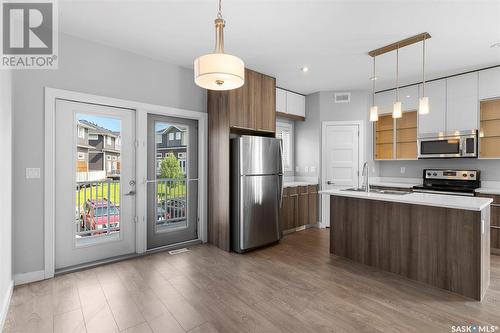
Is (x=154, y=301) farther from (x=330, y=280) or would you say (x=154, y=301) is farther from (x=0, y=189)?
(x=330, y=280)

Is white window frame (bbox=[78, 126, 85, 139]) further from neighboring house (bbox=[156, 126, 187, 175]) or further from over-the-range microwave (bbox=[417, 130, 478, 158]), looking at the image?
over-the-range microwave (bbox=[417, 130, 478, 158])

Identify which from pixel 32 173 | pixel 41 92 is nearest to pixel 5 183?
pixel 32 173

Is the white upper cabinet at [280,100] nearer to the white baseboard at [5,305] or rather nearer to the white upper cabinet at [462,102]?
the white upper cabinet at [462,102]

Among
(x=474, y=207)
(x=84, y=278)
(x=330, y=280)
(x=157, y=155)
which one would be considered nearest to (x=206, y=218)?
(x=157, y=155)

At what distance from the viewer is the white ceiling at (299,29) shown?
247cm

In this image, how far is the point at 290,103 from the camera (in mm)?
5238

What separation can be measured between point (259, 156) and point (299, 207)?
1.65 metres

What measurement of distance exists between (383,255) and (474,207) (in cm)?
109

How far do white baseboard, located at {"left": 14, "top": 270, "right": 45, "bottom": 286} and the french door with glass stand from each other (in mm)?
1214

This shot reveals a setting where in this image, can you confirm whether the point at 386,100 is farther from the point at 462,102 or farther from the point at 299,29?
the point at 299,29

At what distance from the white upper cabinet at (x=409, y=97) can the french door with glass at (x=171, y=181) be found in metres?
3.85

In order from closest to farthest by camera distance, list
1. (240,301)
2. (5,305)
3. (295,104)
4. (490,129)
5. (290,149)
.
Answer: (5,305), (240,301), (490,129), (295,104), (290,149)

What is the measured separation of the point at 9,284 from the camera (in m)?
2.46

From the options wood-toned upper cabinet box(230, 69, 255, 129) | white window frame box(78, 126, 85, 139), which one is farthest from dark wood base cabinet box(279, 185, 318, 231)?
white window frame box(78, 126, 85, 139)
